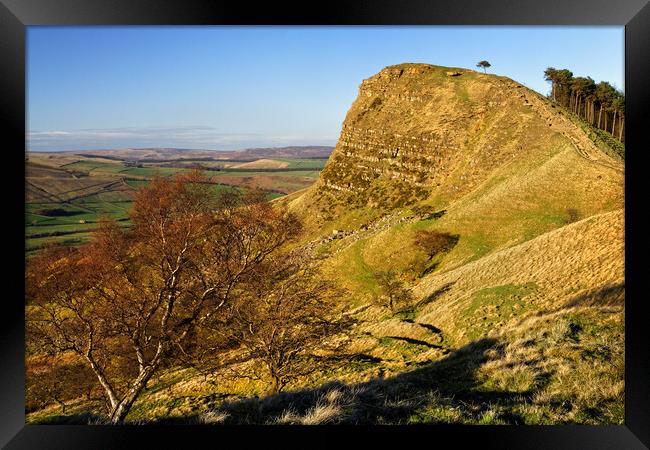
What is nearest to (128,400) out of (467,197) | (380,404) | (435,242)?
(380,404)

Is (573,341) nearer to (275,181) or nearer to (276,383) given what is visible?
(276,383)

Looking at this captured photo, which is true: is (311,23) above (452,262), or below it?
above

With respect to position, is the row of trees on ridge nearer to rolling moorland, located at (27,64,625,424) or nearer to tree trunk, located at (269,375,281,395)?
rolling moorland, located at (27,64,625,424)

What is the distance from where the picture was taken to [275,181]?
1640 inches

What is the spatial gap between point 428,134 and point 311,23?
1889 inches

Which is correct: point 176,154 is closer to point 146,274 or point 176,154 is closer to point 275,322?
point 146,274

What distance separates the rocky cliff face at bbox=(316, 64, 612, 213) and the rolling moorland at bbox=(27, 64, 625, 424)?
225mm

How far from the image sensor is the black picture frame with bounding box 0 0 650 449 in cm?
666

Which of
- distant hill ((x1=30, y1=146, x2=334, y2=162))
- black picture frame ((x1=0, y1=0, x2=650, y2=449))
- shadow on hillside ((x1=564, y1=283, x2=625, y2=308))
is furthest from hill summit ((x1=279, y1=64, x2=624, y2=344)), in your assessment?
distant hill ((x1=30, y1=146, x2=334, y2=162))

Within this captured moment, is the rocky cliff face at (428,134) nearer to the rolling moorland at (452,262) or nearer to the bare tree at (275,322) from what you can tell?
the rolling moorland at (452,262)

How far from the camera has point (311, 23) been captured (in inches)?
277

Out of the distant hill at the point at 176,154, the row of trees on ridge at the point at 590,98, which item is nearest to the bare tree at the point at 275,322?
the distant hill at the point at 176,154

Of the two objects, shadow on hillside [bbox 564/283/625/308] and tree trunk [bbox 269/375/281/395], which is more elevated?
shadow on hillside [bbox 564/283/625/308]
